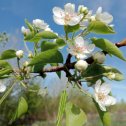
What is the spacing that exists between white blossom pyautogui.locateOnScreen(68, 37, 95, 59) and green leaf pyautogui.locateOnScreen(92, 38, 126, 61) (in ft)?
0.04

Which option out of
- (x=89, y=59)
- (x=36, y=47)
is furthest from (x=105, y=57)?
(x=36, y=47)

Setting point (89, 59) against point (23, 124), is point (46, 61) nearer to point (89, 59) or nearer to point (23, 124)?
point (89, 59)

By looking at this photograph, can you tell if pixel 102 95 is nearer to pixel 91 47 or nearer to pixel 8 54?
pixel 91 47

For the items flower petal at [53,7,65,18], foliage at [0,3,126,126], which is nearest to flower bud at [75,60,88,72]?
foliage at [0,3,126,126]

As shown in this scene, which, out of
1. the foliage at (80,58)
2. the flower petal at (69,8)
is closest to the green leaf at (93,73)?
the foliage at (80,58)

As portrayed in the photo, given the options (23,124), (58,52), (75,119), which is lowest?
(23,124)

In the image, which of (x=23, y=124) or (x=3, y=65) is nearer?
(x=3, y=65)

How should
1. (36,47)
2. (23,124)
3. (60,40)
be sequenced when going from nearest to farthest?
(60,40), (36,47), (23,124)

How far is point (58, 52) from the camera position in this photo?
2.31ft

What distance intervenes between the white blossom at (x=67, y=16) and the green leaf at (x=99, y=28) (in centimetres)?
3

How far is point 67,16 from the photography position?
2.44 feet

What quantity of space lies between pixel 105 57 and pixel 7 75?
187 mm

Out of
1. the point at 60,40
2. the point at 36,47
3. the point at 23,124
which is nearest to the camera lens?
the point at 60,40

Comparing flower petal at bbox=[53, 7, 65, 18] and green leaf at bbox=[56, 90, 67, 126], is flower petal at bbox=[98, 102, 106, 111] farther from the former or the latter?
flower petal at bbox=[53, 7, 65, 18]
